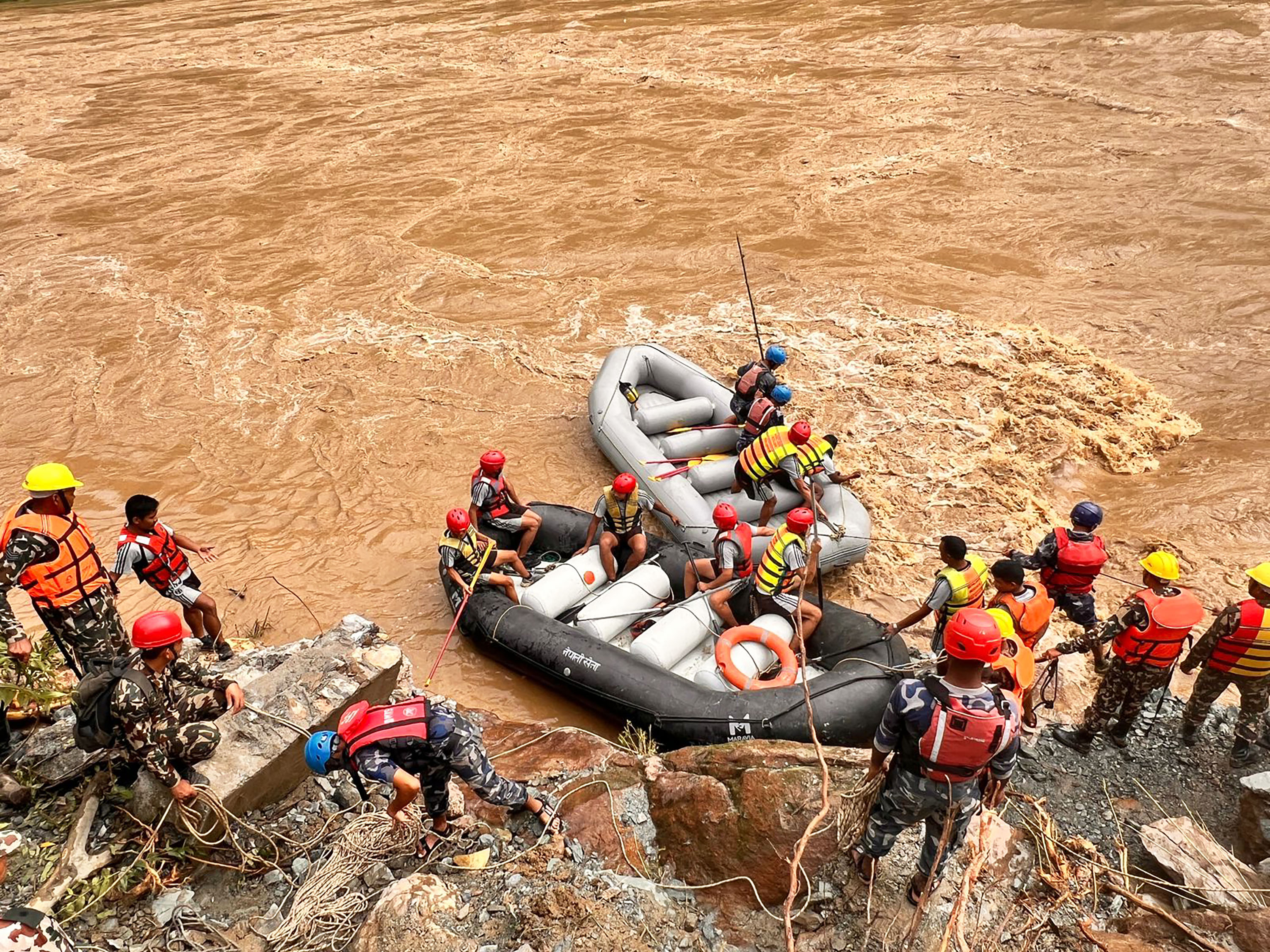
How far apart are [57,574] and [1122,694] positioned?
5742 mm

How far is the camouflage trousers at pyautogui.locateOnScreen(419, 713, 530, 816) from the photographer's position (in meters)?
→ 3.65

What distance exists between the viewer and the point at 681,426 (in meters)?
7.89

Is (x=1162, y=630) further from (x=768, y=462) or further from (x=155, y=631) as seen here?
(x=155, y=631)

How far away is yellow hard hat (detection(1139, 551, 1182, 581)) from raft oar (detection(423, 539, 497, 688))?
409 cm

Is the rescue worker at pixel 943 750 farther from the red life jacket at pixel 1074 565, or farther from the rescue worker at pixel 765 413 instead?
the rescue worker at pixel 765 413

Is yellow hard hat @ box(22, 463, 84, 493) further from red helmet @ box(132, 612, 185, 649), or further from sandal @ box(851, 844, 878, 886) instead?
sandal @ box(851, 844, 878, 886)

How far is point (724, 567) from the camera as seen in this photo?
598 cm

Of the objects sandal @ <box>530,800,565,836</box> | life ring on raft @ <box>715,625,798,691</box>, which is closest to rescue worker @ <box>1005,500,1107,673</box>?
life ring on raft @ <box>715,625,798,691</box>

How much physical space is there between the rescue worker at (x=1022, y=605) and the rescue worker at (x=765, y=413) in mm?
2429

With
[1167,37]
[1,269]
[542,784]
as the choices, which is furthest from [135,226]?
[1167,37]

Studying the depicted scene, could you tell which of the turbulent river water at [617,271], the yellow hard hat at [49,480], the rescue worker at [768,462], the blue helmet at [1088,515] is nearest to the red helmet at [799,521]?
the rescue worker at [768,462]

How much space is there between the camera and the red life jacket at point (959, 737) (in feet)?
10.1

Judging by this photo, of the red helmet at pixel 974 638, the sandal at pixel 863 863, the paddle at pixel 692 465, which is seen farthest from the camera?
the paddle at pixel 692 465

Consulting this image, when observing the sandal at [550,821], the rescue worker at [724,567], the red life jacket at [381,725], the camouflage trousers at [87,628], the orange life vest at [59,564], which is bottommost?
the rescue worker at [724,567]
